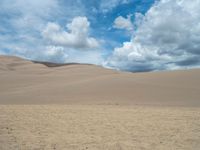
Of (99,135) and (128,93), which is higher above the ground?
(128,93)

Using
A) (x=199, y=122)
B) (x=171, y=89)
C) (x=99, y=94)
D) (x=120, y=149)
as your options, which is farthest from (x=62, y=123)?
(x=171, y=89)

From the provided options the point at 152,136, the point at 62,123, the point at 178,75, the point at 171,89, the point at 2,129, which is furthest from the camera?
the point at 178,75

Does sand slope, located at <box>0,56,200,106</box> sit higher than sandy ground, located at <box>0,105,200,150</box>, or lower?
higher

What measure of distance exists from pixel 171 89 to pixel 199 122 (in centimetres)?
1805

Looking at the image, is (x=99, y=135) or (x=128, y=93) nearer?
(x=99, y=135)

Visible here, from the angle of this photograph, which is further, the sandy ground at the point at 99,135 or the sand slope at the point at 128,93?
the sand slope at the point at 128,93

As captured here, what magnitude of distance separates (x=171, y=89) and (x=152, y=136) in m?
21.8

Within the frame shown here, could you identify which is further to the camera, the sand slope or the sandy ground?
the sand slope

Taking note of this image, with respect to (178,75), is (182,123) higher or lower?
lower

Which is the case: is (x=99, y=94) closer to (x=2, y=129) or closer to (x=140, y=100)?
(x=140, y=100)

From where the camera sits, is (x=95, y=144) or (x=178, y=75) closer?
(x=95, y=144)

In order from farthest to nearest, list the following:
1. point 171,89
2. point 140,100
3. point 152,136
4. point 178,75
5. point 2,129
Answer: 1. point 178,75
2. point 171,89
3. point 140,100
4. point 2,129
5. point 152,136

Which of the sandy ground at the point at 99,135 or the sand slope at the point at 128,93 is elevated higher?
the sand slope at the point at 128,93

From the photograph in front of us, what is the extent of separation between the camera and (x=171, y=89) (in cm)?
2962
